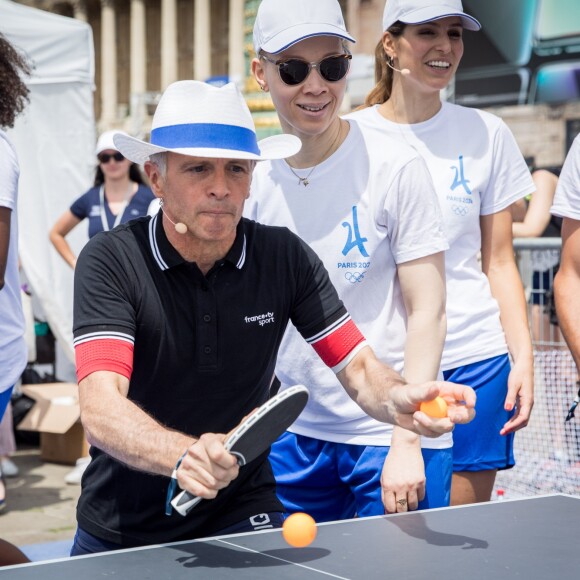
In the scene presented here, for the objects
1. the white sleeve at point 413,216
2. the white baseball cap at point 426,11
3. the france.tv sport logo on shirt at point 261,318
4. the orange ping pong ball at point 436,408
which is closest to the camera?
the orange ping pong ball at point 436,408

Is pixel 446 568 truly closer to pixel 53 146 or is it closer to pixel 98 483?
pixel 98 483

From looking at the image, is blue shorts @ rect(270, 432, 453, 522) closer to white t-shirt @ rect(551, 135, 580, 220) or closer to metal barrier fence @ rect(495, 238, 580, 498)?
white t-shirt @ rect(551, 135, 580, 220)

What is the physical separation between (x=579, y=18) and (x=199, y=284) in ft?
47.6

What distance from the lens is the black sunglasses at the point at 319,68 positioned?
11.0 ft

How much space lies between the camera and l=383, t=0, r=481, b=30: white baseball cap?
3.80 meters

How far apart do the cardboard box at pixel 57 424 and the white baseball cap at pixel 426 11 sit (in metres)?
4.94

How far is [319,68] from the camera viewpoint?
11.0ft

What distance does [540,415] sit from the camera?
20.4 feet

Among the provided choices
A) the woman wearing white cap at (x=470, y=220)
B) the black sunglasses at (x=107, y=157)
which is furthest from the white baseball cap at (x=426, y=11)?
the black sunglasses at (x=107, y=157)

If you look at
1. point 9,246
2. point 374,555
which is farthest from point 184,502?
point 9,246

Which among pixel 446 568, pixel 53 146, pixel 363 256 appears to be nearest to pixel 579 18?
pixel 53 146

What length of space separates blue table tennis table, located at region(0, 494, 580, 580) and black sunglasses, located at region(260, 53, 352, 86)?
4.69 feet

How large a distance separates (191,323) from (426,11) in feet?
5.53

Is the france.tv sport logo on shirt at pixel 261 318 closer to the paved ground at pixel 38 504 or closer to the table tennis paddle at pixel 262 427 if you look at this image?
the table tennis paddle at pixel 262 427
